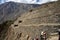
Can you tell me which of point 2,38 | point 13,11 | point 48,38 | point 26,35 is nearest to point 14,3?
point 13,11

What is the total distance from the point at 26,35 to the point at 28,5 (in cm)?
6313

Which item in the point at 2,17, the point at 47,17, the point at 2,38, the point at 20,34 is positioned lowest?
the point at 2,17

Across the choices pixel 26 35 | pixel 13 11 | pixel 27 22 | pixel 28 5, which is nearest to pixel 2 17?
pixel 13 11

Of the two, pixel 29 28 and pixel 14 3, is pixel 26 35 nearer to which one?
pixel 29 28

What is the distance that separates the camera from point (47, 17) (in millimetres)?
34719

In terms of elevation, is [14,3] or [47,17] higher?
[47,17]

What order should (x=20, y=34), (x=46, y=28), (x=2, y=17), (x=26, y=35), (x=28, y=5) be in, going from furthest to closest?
(x=28, y=5), (x=2, y=17), (x=20, y=34), (x=26, y=35), (x=46, y=28)

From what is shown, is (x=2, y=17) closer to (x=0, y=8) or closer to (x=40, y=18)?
(x=0, y=8)

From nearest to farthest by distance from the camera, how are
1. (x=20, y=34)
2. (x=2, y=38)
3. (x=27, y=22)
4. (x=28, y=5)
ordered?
(x=20, y=34) → (x=27, y=22) → (x=2, y=38) → (x=28, y=5)

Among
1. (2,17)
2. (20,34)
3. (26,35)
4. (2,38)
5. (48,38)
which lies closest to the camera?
(48,38)

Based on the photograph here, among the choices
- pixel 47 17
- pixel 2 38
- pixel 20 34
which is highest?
pixel 47 17

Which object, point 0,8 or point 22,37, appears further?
point 0,8

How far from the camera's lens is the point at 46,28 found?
29.0m

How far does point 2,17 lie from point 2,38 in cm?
4420
